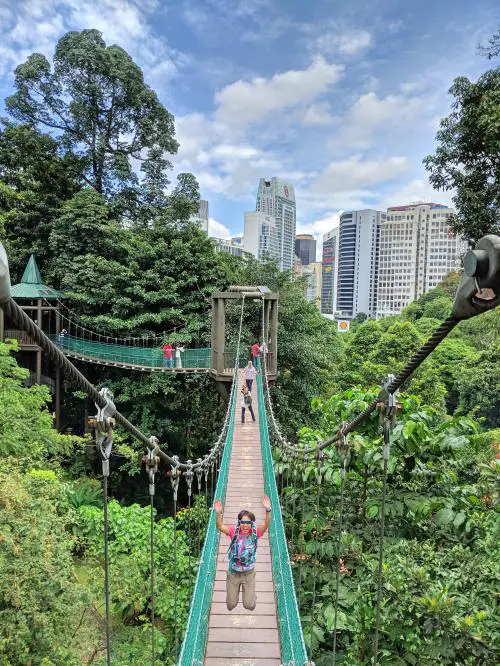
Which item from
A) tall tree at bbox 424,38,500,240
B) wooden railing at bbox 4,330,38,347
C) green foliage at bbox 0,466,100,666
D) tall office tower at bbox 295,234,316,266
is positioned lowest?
green foliage at bbox 0,466,100,666

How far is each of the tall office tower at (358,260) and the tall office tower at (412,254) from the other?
116 centimetres

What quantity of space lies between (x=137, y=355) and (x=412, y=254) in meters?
54.9

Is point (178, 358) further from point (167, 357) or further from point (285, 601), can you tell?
point (285, 601)

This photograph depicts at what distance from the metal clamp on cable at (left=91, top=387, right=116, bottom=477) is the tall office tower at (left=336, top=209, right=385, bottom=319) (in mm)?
61581

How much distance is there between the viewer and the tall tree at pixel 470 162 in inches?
261

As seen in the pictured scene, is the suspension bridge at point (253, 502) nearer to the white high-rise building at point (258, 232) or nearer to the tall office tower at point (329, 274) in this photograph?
the white high-rise building at point (258, 232)

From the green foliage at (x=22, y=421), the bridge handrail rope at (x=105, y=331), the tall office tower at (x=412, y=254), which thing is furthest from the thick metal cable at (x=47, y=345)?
the tall office tower at (x=412, y=254)

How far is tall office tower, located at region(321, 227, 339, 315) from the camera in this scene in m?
72.3

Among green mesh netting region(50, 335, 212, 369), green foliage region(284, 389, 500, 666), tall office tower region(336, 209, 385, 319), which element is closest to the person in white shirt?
green mesh netting region(50, 335, 212, 369)

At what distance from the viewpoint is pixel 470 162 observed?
280 inches

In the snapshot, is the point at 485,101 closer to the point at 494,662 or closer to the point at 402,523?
the point at 402,523

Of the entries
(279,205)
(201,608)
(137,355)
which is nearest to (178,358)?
(137,355)

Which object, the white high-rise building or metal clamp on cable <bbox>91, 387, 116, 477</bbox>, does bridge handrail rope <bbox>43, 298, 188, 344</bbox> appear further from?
the white high-rise building

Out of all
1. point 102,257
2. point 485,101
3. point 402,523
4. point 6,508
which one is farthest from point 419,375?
point 6,508
